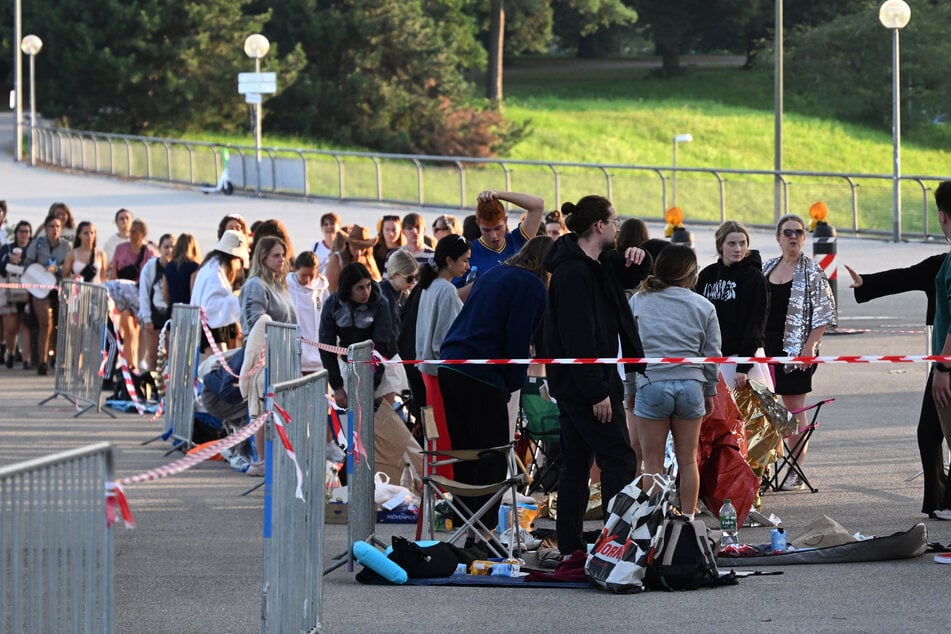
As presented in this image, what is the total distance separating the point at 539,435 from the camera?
9945 millimetres

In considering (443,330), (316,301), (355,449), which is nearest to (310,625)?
(355,449)

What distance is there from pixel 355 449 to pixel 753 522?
101 inches

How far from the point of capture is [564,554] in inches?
323

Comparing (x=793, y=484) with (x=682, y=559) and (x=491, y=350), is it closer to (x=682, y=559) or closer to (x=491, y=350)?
(x=491, y=350)

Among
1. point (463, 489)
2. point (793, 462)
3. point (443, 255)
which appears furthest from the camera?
point (793, 462)

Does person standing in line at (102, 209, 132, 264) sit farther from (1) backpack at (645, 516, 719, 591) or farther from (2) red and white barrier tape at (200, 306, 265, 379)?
(1) backpack at (645, 516, 719, 591)

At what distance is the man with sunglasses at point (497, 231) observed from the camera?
1031 cm

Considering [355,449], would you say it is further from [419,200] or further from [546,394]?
[419,200]

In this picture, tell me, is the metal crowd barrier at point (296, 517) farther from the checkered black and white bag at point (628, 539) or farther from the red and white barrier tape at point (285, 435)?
the checkered black and white bag at point (628, 539)

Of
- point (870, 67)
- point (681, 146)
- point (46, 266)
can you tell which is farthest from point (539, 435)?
point (870, 67)

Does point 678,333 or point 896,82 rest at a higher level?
point 896,82

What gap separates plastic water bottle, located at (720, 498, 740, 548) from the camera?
8539 millimetres

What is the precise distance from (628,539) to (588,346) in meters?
1.00

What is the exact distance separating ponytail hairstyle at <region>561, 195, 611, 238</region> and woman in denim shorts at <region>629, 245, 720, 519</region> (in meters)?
0.62
